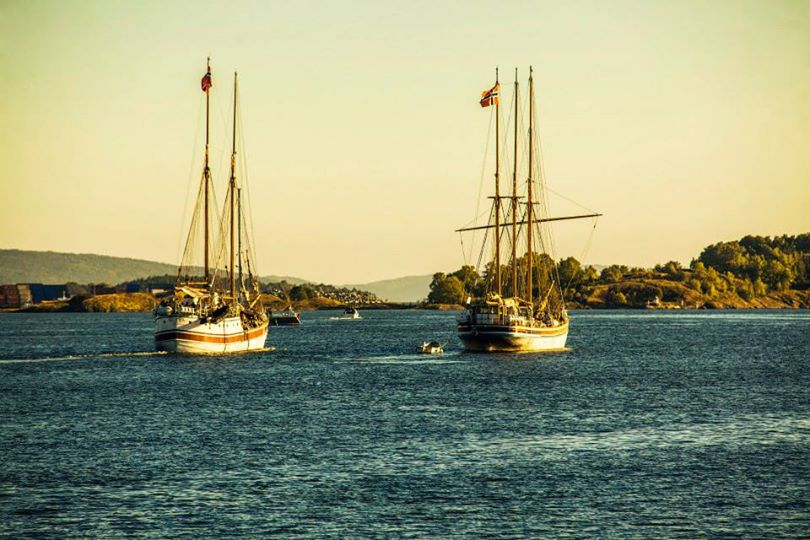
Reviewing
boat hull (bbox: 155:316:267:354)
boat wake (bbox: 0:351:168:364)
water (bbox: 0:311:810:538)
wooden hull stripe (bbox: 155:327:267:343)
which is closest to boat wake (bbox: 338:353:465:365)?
wooden hull stripe (bbox: 155:327:267:343)

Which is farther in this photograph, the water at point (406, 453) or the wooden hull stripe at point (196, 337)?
the wooden hull stripe at point (196, 337)

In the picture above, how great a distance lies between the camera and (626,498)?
139ft

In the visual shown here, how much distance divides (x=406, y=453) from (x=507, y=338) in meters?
59.0

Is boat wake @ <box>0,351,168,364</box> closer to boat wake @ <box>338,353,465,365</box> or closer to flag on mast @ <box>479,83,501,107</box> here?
boat wake @ <box>338,353,465,365</box>

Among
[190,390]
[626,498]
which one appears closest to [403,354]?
[190,390]

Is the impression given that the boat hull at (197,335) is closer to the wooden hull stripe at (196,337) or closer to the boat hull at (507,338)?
the wooden hull stripe at (196,337)

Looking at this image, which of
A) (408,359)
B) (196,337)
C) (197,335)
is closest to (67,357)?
(196,337)

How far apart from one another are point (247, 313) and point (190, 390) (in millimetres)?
43358

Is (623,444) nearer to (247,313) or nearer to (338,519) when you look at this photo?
(338,519)

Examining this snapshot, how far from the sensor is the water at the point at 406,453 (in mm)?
39000

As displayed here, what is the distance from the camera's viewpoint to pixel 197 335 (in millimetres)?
110688

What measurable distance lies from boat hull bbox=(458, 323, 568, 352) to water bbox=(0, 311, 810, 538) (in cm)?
886

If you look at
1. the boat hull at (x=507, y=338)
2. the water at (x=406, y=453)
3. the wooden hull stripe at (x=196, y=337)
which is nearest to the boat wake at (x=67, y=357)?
the wooden hull stripe at (x=196, y=337)

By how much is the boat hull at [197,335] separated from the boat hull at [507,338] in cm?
2434
